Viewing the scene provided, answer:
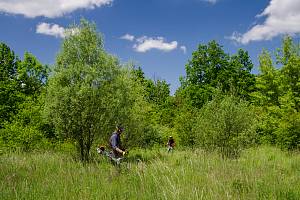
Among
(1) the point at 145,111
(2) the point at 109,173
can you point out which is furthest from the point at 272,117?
(2) the point at 109,173

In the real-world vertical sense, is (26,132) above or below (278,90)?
below

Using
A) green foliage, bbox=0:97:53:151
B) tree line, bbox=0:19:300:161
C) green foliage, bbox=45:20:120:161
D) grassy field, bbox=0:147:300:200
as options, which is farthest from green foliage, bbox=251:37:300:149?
grassy field, bbox=0:147:300:200

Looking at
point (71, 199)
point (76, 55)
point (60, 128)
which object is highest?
point (76, 55)

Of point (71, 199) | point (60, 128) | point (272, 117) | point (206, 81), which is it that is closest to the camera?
point (71, 199)

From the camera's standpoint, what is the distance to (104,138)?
2364 cm

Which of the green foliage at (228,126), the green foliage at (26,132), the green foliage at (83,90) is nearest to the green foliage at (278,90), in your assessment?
the green foliage at (228,126)

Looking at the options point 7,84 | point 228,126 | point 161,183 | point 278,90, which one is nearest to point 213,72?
point 278,90

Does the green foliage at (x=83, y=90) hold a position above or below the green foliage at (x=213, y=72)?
below

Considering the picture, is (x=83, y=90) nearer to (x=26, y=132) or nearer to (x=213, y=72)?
(x=26, y=132)

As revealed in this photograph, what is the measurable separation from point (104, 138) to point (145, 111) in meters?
5.78

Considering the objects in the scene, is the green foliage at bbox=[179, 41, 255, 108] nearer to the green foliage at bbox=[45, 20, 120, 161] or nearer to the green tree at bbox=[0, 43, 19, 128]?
the green tree at bbox=[0, 43, 19, 128]

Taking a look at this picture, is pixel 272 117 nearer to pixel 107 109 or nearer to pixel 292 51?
pixel 292 51

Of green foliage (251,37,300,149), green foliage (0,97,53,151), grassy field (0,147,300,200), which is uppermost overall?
green foliage (251,37,300,149)

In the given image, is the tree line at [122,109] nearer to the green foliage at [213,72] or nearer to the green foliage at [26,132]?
the green foliage at [26,132]
